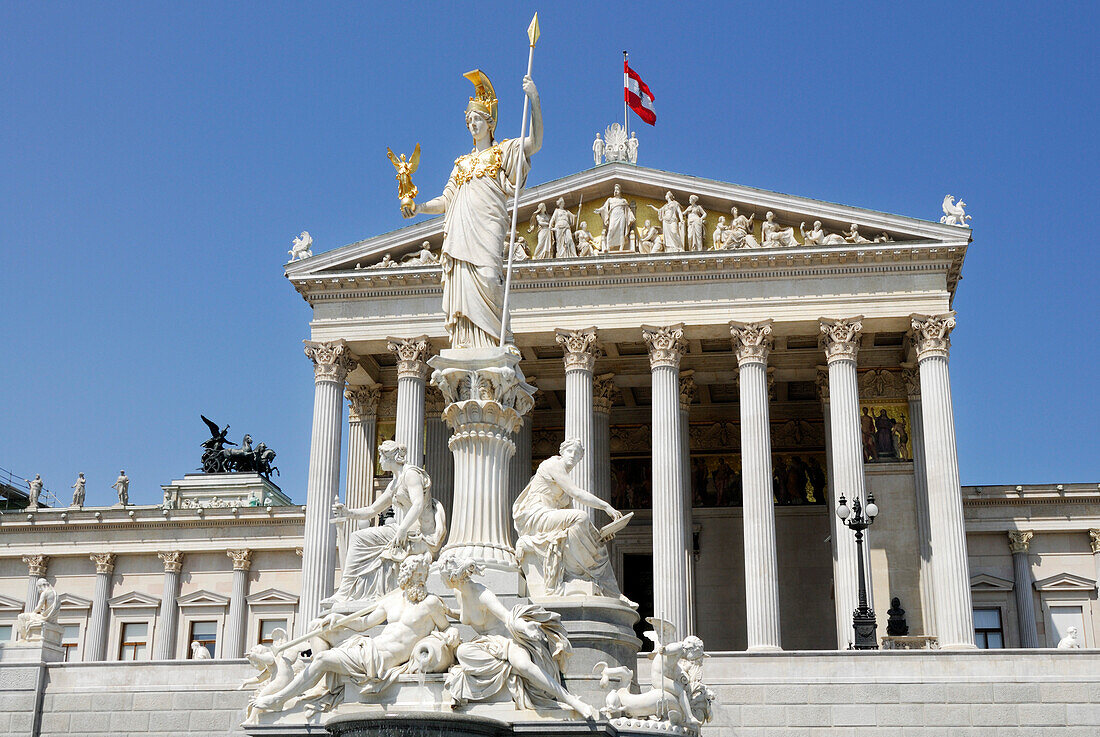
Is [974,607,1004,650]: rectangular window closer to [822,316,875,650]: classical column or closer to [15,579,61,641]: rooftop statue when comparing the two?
[822,316,875,650]: classical column

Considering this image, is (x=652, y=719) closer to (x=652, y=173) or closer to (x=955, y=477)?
(x=955, y=477)

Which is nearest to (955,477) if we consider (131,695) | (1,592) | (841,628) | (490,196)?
(841,628)

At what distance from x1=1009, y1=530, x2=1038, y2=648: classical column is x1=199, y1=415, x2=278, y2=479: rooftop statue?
35034 millimetres

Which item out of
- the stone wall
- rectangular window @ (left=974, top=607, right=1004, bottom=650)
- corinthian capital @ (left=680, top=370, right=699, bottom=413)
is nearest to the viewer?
the stone wall

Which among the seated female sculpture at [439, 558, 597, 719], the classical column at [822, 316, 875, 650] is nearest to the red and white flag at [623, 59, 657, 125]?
the classical column at [822, 316, 875, 650]

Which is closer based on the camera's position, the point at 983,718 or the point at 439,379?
the point at 439,379

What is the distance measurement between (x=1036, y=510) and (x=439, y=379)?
39.8 metres

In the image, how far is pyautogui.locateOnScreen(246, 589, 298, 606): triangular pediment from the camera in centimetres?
5356

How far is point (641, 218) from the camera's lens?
45406mm

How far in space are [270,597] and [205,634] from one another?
338 centimetres

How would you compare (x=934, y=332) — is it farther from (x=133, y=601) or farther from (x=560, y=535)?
(x=133, y=601)

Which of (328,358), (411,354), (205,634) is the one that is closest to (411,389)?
(411,354)

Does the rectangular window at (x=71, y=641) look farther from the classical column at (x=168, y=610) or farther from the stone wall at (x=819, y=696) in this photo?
the stone wall at (x=819, y=696)

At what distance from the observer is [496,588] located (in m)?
13.1
